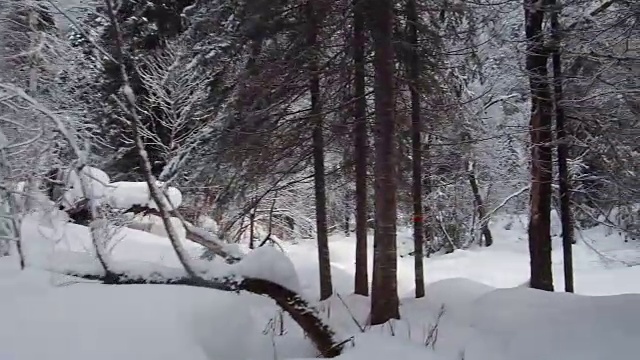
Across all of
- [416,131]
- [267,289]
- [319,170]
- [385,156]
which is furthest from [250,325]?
[416,131]

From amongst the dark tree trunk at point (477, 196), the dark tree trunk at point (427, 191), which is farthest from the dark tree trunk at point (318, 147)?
the dark tree trunk at point (477, 196)

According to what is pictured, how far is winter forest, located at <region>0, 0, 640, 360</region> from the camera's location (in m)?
5.21

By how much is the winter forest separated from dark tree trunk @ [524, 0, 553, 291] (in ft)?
0.10

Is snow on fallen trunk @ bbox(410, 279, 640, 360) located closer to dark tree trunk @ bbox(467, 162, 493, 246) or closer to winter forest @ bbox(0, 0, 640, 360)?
winter forest @ bbox(0, 0, 640, 360)

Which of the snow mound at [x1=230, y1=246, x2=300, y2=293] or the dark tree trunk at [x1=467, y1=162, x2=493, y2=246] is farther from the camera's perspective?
the dark tree trunk at [x1=467, y1=162, x2=493, y2=246]

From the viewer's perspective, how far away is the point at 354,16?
7879 mm

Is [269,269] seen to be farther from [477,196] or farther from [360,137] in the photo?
[477,196]

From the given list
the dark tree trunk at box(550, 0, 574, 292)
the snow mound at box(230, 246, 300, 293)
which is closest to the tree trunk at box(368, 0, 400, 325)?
the snow mound at box(230, 246, 300, 293)

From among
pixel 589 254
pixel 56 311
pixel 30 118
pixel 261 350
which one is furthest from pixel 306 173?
pixel 589 254

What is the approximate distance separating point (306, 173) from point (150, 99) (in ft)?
20.4

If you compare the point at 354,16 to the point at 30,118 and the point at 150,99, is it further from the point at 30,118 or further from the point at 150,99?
the point at 150,99

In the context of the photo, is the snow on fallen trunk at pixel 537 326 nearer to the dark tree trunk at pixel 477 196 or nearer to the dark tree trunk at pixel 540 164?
the dark tree trunk at pixel 540 164

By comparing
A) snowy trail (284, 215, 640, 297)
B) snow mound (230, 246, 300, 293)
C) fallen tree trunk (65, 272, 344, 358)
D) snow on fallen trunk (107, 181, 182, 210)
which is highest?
snow on fallen trunk (107, 181, 182, 210)

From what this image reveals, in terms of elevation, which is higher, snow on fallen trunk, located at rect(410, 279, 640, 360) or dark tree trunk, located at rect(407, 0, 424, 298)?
dark tree trunk, located at rect(407, 0, 424, 298)
